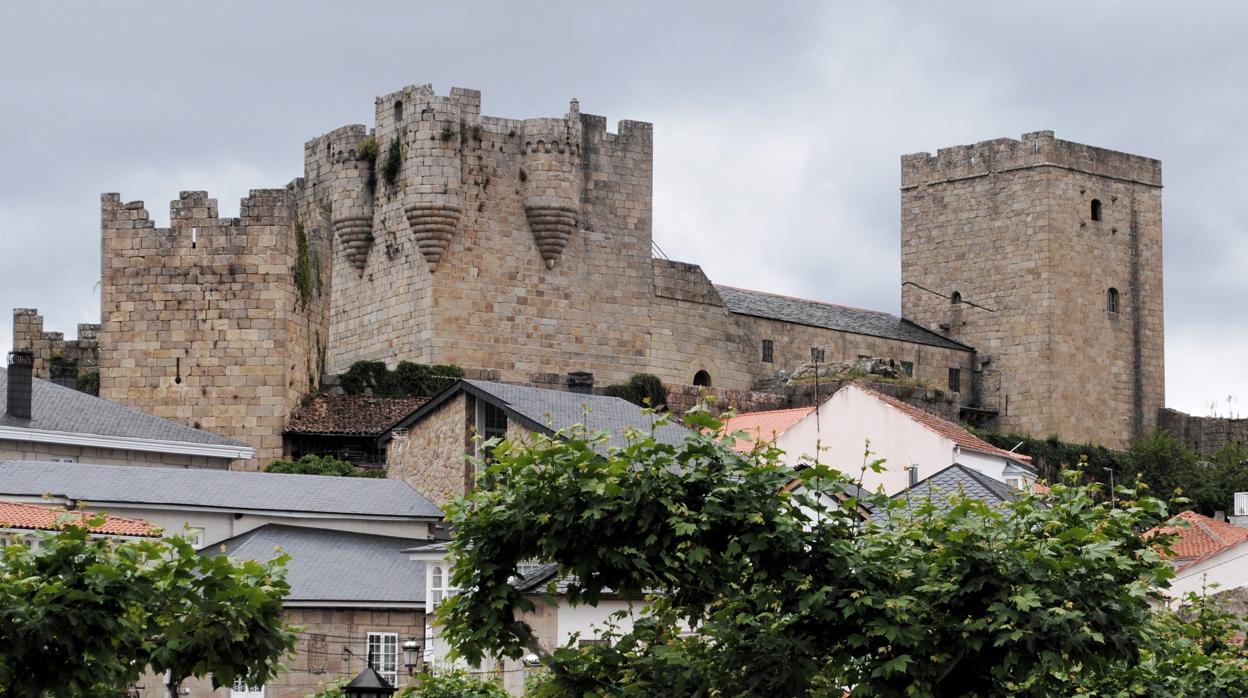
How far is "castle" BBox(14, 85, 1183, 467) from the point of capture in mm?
64562

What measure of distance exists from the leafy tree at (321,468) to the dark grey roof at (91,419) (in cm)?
95

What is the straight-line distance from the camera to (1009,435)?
263 ft

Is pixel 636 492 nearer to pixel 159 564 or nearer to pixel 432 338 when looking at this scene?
pixel 159 564

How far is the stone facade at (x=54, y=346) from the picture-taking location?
69562 millimetres

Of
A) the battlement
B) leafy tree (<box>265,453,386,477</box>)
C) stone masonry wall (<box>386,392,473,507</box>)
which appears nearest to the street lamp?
stone masonry wall (<box>386,392,473,507</box>)

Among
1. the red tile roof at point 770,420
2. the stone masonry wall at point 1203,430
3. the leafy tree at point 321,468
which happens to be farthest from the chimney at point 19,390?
the stone masonry wall at point 1203,430

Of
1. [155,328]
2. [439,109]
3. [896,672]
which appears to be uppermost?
[439,109]

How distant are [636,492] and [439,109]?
39773 millimetres

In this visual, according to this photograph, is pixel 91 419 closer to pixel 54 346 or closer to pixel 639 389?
pixel 54 346

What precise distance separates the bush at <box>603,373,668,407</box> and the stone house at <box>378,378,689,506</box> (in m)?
13.9

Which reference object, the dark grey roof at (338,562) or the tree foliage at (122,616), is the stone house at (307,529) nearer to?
the dark grey roof at (338,562)

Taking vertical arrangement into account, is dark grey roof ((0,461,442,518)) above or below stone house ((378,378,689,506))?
below

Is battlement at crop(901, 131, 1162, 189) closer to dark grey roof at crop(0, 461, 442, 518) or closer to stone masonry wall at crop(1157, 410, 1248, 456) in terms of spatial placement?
stone masonry wall at crop(1157, 410, 1248, 456)

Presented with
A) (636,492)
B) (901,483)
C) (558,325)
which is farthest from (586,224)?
(636,492)
